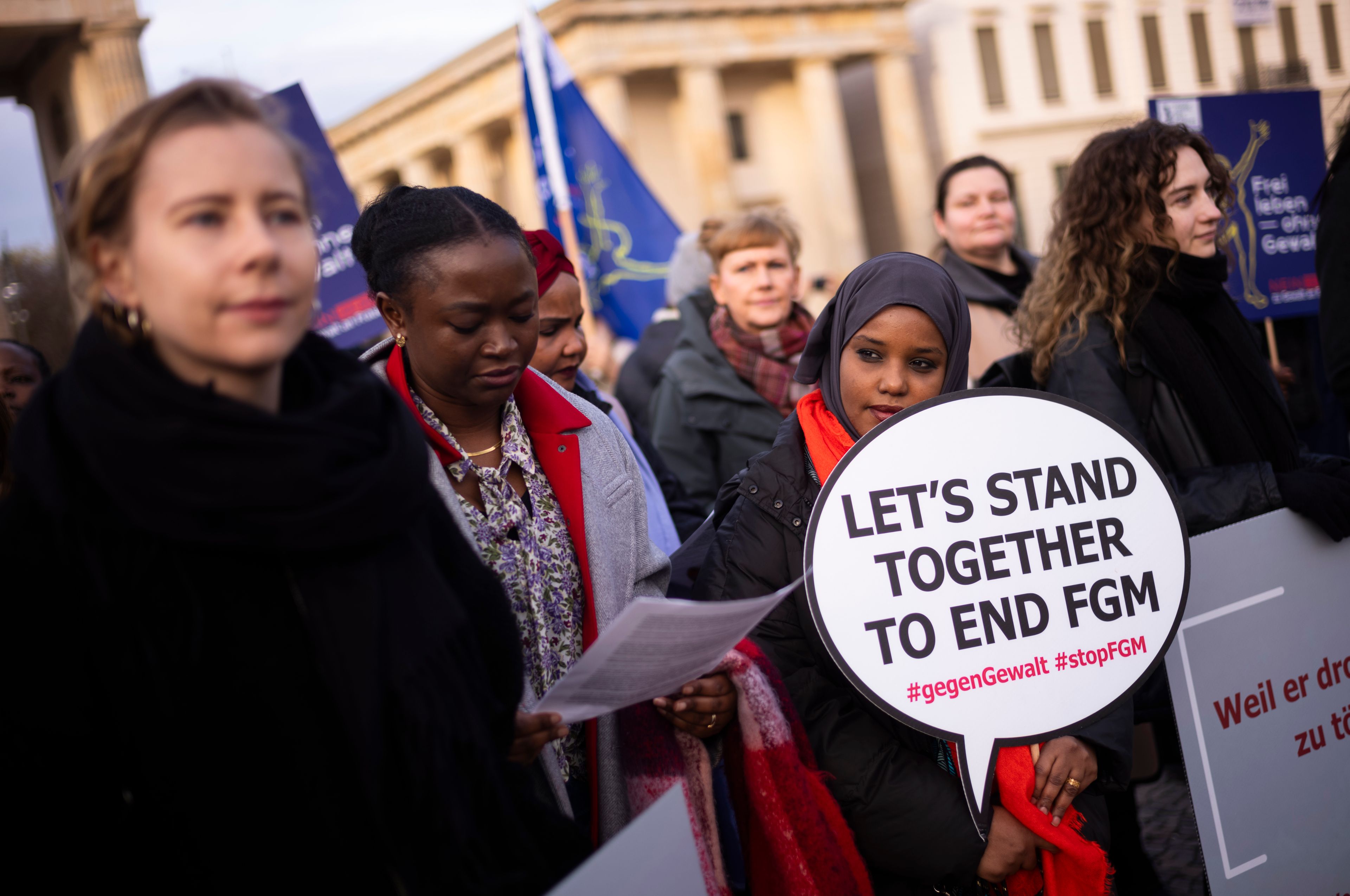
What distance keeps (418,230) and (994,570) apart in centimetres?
121

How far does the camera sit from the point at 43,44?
17.7 metres

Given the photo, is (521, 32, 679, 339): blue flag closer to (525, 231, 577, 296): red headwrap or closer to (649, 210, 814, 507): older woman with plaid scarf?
(649, 210, 814, 507): older woman with plaid scarf

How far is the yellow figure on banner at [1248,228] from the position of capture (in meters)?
5.13

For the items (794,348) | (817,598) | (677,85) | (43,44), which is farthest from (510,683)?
(677,85)

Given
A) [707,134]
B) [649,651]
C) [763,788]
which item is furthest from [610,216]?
[707,134]

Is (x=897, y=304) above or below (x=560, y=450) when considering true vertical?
above

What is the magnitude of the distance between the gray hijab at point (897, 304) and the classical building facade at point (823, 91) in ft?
99.2

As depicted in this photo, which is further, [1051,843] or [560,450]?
[560,450]

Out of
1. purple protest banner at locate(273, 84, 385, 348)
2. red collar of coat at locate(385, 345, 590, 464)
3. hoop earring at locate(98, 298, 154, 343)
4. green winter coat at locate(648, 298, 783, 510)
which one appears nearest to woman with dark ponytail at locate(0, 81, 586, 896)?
hoop earring at locate(98, 298, 154, 343)

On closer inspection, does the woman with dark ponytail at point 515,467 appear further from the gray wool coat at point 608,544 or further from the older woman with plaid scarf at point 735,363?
the older woman with plaid scarf at point 735,363

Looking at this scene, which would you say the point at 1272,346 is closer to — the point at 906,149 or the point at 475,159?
the point at 906,149

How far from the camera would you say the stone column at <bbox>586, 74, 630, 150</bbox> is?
31875 millimetres

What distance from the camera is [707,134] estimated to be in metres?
34.2

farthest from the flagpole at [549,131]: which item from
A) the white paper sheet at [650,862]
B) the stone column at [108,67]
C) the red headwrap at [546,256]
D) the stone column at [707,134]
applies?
the stone column at [707,134]
